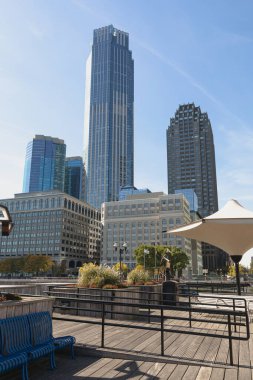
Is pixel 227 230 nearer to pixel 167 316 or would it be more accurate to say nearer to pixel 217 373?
pixel 167 316

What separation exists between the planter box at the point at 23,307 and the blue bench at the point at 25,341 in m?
0.31

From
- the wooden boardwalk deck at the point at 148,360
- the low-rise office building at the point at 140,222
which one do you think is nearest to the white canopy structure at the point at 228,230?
the wooden boardwalk deck at the point at 148,360

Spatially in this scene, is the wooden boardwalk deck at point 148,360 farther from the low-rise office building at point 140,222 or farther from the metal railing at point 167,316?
the low-rise office building at point 140,222

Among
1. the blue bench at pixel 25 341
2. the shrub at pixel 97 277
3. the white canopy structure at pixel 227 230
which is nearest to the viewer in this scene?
the blue bench at pixel 25 341

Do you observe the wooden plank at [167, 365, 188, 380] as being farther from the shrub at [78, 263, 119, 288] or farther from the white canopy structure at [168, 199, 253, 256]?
the shrub at [78, 263, 119, 288]

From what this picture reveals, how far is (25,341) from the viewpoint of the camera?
19.5ft

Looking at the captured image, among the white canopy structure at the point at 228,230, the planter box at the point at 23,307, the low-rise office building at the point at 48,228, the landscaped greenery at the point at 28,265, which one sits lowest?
the landscaped greenery at the point at 28,265

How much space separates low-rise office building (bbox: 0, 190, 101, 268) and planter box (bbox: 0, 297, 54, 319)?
4785 inches

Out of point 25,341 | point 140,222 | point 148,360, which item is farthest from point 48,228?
point 25,341

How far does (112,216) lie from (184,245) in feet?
112

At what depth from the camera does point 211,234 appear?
13.3 m

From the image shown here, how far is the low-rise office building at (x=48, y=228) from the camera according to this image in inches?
5049

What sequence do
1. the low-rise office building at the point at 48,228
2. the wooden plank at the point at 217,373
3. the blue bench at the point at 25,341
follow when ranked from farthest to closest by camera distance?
the low-rise office building at the point at 48,228 → the wooden plank at the point at 217,373 → the blue bench at the point at 25,341

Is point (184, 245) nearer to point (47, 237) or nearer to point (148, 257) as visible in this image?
point (148, 257)
